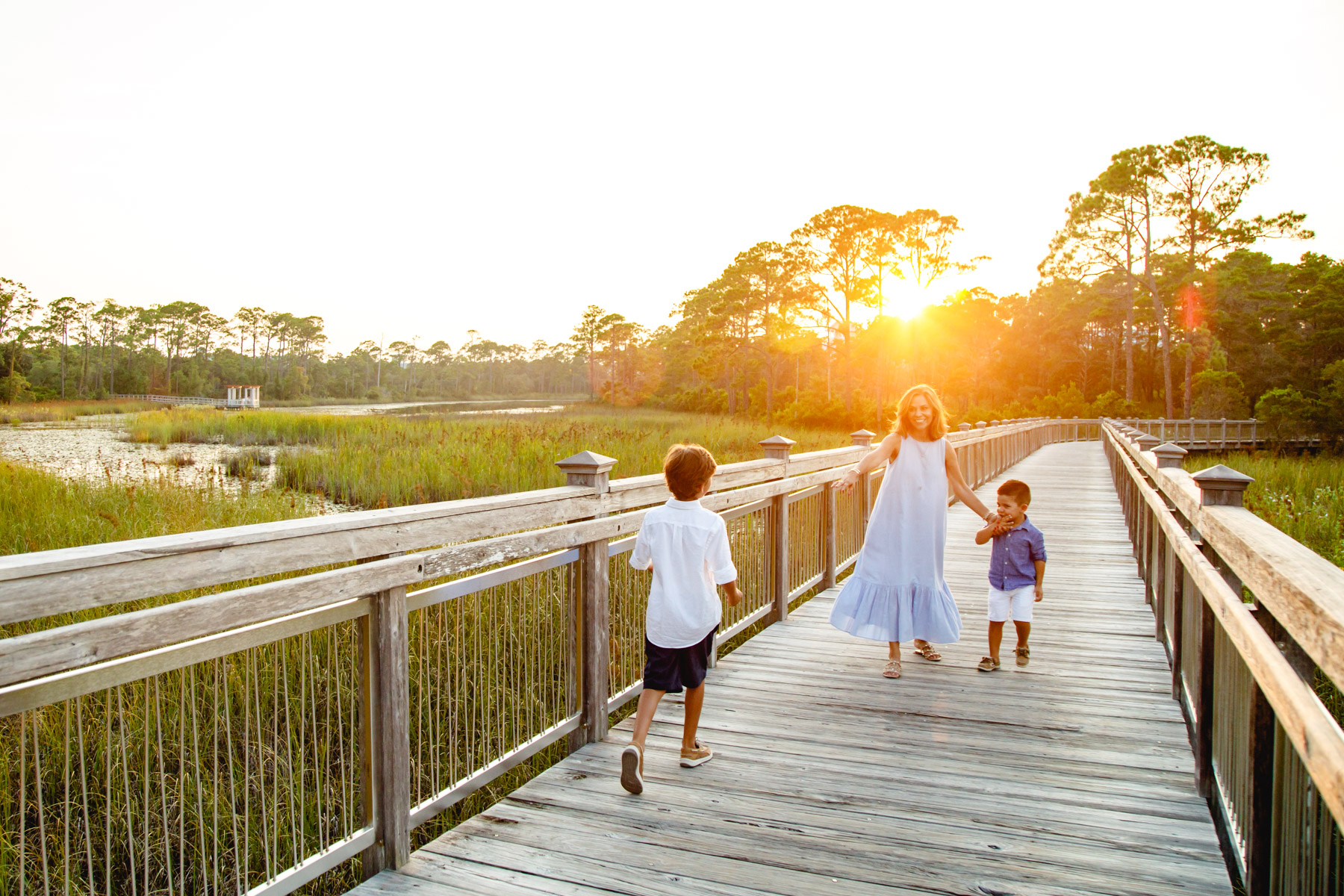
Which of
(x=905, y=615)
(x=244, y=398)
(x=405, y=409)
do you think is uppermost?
(x=244, y=398)

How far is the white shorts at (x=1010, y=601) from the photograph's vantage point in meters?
4.99

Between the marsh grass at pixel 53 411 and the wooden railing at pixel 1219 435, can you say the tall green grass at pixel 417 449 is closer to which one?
the marsh grass at pixel 53 411

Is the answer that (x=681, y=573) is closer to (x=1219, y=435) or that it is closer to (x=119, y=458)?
(x=119, y=458)

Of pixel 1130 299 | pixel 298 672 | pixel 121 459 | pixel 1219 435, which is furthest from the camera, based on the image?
pixel 1130 299

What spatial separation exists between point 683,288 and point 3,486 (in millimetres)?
60908

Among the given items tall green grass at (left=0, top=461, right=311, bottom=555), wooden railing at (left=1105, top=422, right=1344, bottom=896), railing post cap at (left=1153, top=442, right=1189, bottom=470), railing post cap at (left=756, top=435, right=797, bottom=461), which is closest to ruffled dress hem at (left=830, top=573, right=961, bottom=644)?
wooden railing at (left=1105, top=422, right=1344, bottom=896)

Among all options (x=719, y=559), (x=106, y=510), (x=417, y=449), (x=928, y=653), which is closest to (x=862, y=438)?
(x=928, y=653)

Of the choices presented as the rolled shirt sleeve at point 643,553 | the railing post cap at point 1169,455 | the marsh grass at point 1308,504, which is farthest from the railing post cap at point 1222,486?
the railing post cap at point 1169,455

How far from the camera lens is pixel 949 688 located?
4.71 metres

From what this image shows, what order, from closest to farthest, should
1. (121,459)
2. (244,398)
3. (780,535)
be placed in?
(780,535), (121,459), (244,398)

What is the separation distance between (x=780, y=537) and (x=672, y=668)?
2791mm

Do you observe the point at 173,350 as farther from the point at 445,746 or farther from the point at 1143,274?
the point at 445,746

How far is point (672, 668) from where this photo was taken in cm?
336

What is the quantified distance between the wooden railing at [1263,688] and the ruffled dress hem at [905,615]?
1.22 meters
